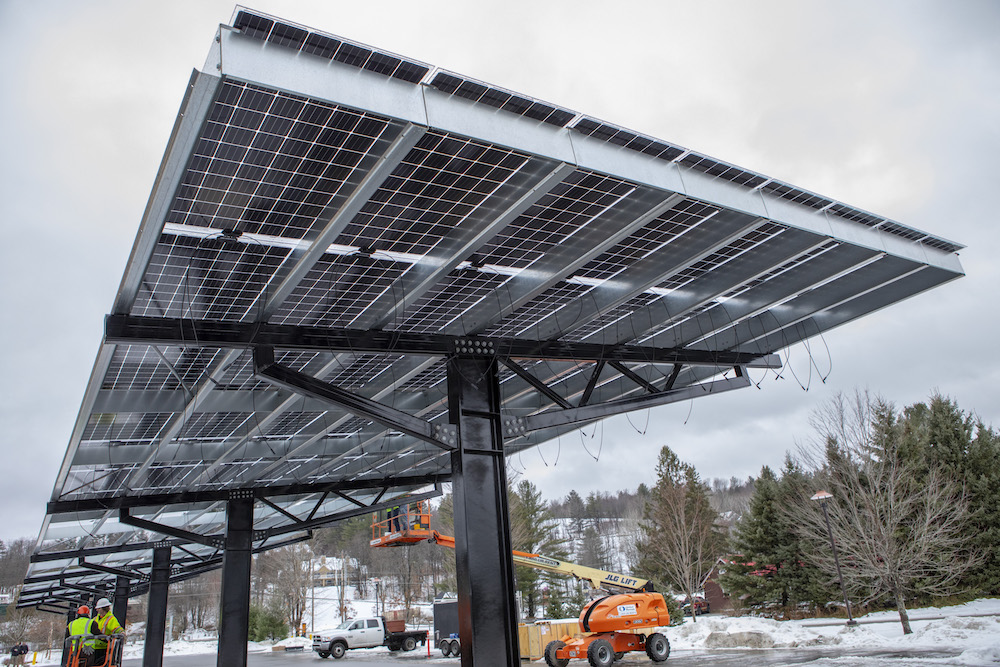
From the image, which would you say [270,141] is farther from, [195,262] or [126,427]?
[126,427]

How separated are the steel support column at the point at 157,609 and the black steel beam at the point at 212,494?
39.5ft

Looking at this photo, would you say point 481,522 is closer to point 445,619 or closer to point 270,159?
point 270,159

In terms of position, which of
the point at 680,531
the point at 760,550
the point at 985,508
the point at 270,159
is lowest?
the point at 760,550

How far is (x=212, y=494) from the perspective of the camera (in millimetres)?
25500

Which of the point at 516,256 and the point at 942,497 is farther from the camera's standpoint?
the point at 942,497

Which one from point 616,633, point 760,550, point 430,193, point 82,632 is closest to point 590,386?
point 430,193

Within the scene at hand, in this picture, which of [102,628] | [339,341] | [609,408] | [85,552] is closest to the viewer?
[339,341]

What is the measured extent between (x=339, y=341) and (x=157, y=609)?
30.3 metres

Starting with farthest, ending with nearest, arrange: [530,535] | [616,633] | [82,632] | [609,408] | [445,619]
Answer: [530,535]
[445,619]
[616,633]
[609,408]
[82,632]

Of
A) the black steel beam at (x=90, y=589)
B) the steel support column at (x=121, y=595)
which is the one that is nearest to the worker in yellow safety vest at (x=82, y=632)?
the steel support column at (x=121, y=595)

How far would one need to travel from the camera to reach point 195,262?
10188 mm

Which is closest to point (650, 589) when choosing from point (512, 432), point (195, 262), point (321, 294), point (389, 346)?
point (512, 432)

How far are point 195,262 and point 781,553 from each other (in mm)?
35051

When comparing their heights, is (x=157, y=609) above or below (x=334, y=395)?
below
